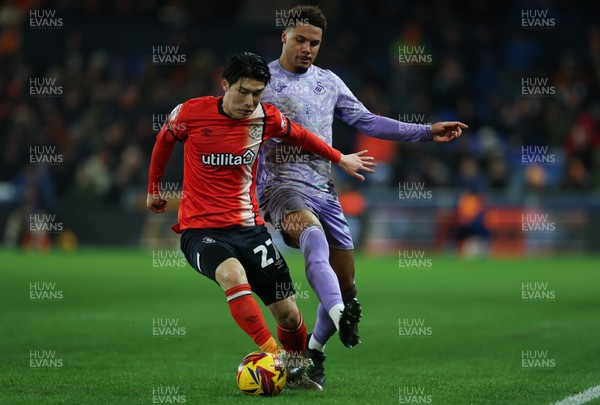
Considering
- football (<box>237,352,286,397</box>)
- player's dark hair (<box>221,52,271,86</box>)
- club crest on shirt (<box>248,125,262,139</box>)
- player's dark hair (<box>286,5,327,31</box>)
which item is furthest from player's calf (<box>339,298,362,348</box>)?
player's dark hair (<box>286,5,327,31</box>)

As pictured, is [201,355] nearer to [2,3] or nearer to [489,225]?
[489,225]

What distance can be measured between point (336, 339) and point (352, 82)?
15.0 m

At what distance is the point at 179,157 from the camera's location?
24422mm

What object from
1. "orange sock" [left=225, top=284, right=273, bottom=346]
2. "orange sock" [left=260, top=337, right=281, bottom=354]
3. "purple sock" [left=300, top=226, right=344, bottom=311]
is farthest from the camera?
"purple sock" [left=300, top=226, right=344, bottom=311]

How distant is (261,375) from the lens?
7055mm

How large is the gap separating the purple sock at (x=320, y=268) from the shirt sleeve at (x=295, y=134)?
1.79 ft

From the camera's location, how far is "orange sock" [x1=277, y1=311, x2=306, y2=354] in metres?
7.78

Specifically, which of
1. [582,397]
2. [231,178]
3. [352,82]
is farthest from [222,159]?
[352,82]

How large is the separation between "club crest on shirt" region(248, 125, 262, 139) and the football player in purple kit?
430mm

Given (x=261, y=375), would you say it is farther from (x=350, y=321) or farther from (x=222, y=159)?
(x=222, y=159)

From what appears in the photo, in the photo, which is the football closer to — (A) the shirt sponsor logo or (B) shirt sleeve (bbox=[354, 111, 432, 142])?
(A) the shirt sponsor logo

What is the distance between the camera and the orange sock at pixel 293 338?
7.78 meters

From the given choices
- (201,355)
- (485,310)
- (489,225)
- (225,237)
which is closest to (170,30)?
(489,225)

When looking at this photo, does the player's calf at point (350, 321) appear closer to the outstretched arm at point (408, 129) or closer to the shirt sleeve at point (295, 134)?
the shirt sleeve at point (295, 134)
